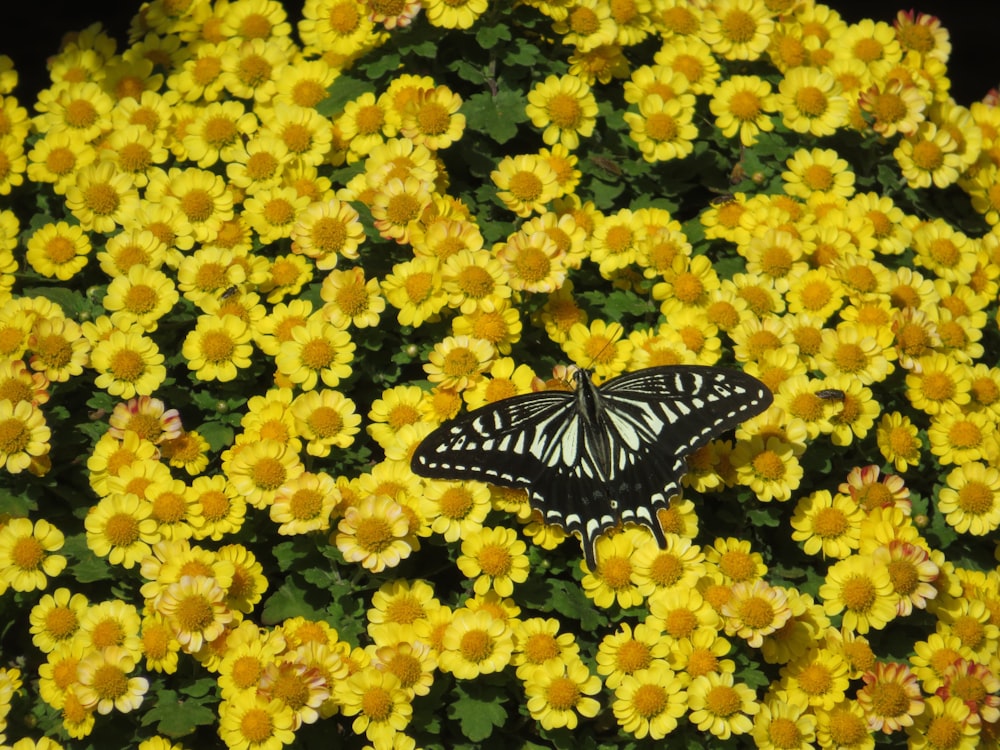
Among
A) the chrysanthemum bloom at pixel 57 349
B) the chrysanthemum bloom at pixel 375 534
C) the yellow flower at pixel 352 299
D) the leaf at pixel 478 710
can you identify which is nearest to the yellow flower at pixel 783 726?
the leaf at pixel 478 710

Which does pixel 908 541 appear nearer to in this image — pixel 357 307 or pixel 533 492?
pixel 533 492

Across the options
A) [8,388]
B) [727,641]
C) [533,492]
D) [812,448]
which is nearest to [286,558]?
[533,492]

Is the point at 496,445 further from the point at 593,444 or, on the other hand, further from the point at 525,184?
the point at 525,184

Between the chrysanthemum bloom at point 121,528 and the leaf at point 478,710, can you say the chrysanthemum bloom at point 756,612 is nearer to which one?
the leaf at point 478,710

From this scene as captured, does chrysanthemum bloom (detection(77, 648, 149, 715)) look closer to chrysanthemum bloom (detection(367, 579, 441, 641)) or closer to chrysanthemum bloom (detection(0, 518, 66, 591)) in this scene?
chrysanthemum bloom (detection(0, 518, 66, 591))

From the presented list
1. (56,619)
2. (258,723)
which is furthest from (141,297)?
(258,723)

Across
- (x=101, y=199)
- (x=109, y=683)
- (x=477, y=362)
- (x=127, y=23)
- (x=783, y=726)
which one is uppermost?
(x=127, y=23)
